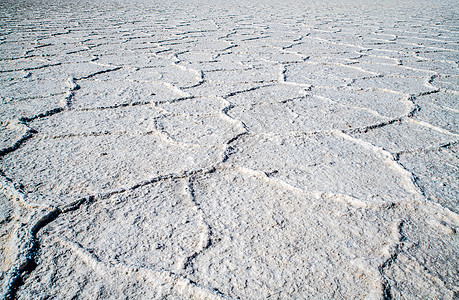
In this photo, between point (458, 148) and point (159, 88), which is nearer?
point (458, 148)

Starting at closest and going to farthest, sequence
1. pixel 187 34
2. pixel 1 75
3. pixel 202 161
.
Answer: pixel 202 161 → pixel 1 75 → pixel 187 34

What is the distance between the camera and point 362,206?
97 cm

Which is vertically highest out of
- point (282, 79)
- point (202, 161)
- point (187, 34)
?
point (202, 161)

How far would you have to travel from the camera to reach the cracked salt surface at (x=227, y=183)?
2.46ft

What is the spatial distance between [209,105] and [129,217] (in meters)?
0.91

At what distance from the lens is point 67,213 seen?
92 centimetres

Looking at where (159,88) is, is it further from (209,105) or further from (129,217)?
(129,217)

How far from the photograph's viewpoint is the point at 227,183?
1.09 metres

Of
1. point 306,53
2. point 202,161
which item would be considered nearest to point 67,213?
point 202,161

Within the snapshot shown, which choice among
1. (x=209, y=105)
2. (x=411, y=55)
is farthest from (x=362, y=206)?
(x=411, y=55)

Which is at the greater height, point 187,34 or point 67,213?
point 67,213

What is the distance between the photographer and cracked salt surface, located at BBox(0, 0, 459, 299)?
75 cm

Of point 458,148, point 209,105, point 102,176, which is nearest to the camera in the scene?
point 102,176

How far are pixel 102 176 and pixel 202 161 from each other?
0.31 m
